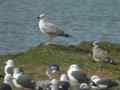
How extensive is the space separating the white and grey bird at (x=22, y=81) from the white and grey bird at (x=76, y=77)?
104cm

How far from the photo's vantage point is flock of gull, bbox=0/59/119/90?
15.3 meters

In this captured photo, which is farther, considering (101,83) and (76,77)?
(76,77)

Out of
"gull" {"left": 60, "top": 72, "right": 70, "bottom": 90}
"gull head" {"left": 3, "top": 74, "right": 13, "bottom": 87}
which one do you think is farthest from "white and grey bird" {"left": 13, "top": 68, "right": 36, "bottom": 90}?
"gull" {"left": 60, "top": 72, "right": 70, "bottom": 90}

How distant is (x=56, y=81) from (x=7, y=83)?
1184 mm

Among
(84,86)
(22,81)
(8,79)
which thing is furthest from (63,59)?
(84,86)

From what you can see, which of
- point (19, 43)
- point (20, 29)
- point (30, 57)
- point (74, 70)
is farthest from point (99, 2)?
point (74, 70)

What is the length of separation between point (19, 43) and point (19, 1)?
554 inches

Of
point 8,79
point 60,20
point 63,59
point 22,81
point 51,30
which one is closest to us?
point 22,81

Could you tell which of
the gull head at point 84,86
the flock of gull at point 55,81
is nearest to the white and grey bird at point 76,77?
the flock of gull at point 55,81

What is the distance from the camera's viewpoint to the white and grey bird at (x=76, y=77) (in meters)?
16.2

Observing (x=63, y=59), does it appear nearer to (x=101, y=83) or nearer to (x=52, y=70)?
(x=52, y=70)

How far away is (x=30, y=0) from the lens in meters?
41.6

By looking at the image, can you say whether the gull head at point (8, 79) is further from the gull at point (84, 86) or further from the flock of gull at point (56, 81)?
the gull at point (84, 86)

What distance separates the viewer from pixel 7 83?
15.6 m
